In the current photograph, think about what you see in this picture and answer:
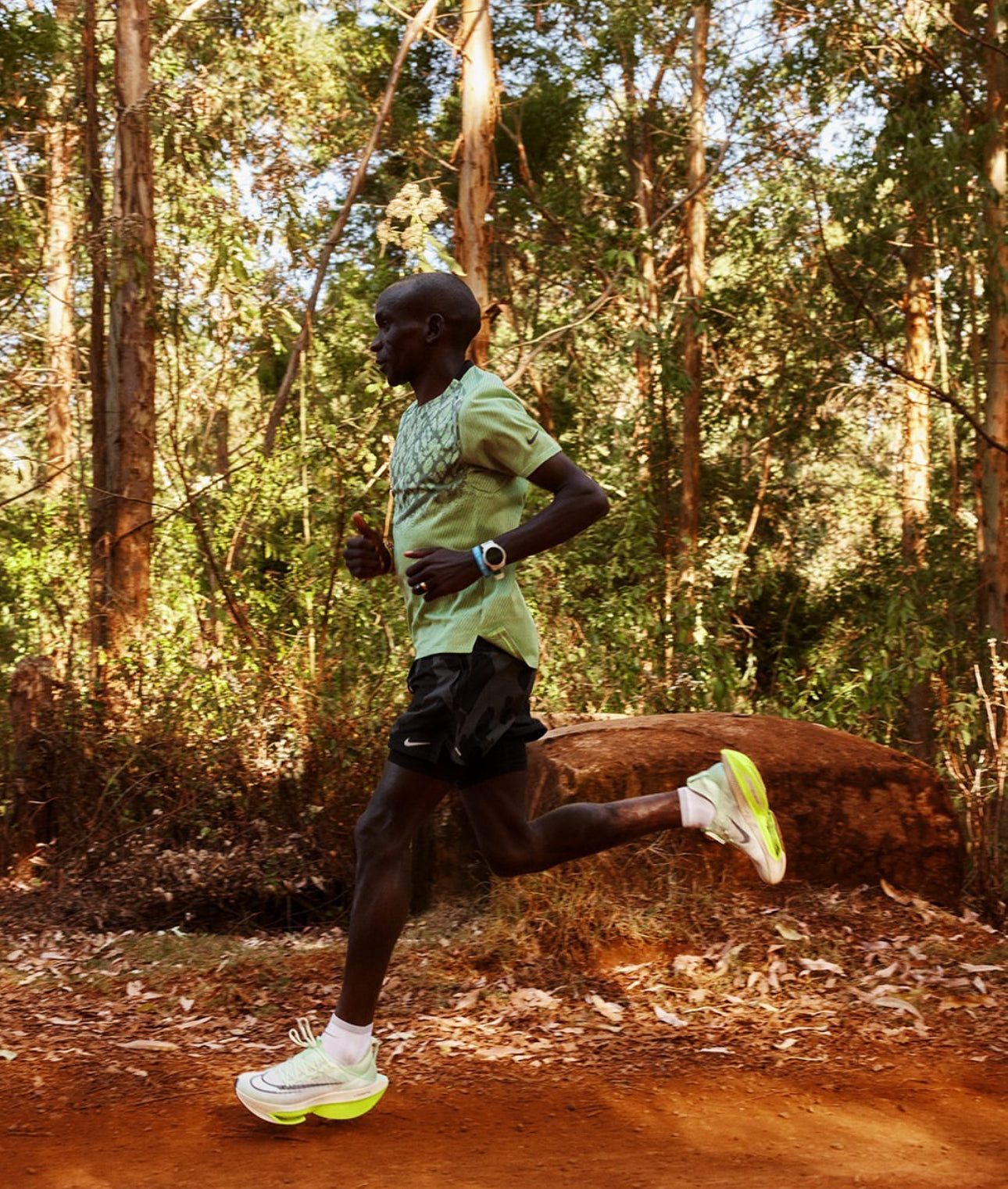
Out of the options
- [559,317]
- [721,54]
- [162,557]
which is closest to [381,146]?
[559,317]

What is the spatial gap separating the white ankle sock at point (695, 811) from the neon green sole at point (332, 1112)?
109 centimetres

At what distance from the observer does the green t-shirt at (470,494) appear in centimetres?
333

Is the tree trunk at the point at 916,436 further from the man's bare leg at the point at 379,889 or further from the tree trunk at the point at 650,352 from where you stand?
the man's bare leg at the point at 379,889

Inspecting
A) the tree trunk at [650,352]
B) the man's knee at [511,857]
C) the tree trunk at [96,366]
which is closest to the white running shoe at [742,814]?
the man's knee at [511,857]

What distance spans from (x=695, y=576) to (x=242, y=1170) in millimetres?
13860

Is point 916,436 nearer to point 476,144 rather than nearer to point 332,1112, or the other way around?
point 476,144

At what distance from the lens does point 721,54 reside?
1830cm

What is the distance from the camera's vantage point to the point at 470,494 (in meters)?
3.40

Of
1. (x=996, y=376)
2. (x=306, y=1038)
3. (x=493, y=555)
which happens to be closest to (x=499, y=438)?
(x=493, y=555)

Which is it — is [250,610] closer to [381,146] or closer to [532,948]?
[532,948]

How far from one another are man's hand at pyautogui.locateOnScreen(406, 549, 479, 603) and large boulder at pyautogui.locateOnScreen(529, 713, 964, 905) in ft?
6.50

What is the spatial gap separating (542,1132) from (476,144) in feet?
29.5

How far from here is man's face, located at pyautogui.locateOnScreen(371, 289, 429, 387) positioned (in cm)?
350

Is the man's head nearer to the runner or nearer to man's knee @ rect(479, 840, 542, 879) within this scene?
the runner
